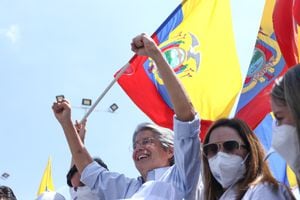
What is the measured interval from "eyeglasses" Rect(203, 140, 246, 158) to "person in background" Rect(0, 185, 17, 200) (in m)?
1.81

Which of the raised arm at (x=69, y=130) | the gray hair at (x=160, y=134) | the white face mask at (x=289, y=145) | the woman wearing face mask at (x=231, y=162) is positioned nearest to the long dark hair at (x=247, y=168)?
the woman wearing face mask at (x=231, y=162)

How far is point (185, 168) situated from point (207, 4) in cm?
334

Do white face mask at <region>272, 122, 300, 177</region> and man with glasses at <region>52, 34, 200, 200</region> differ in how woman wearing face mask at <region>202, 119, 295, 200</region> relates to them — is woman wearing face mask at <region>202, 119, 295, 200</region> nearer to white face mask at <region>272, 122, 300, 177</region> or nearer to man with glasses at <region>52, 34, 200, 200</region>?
man with glasses at <region>52, 34, 200, 200</region>

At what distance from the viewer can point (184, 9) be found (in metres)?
6.25

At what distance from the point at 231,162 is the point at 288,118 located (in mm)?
934

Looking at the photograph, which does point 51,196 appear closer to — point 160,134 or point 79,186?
→ point 79,186

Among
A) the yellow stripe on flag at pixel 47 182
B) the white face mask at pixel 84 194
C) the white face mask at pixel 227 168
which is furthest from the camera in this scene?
the yellow stripe on flag at pixel 47 182

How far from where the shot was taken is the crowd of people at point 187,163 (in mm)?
3086

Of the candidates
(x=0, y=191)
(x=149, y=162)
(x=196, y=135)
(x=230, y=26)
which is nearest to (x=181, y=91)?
(x=196, y=135)

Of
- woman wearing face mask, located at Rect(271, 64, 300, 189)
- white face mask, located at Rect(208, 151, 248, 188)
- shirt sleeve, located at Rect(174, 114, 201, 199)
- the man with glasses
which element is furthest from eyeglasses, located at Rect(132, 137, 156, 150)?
woman wearing face mask, located at Rect(271, 64, 300, 189)

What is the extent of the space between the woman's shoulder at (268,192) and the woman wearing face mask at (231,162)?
2.0 inches

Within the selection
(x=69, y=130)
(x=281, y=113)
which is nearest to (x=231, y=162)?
(x=281, y=113)

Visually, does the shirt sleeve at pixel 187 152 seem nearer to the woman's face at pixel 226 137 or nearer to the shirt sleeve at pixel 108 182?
the woman's face at pixel 226 137

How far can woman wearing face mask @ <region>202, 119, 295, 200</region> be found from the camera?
307cm
